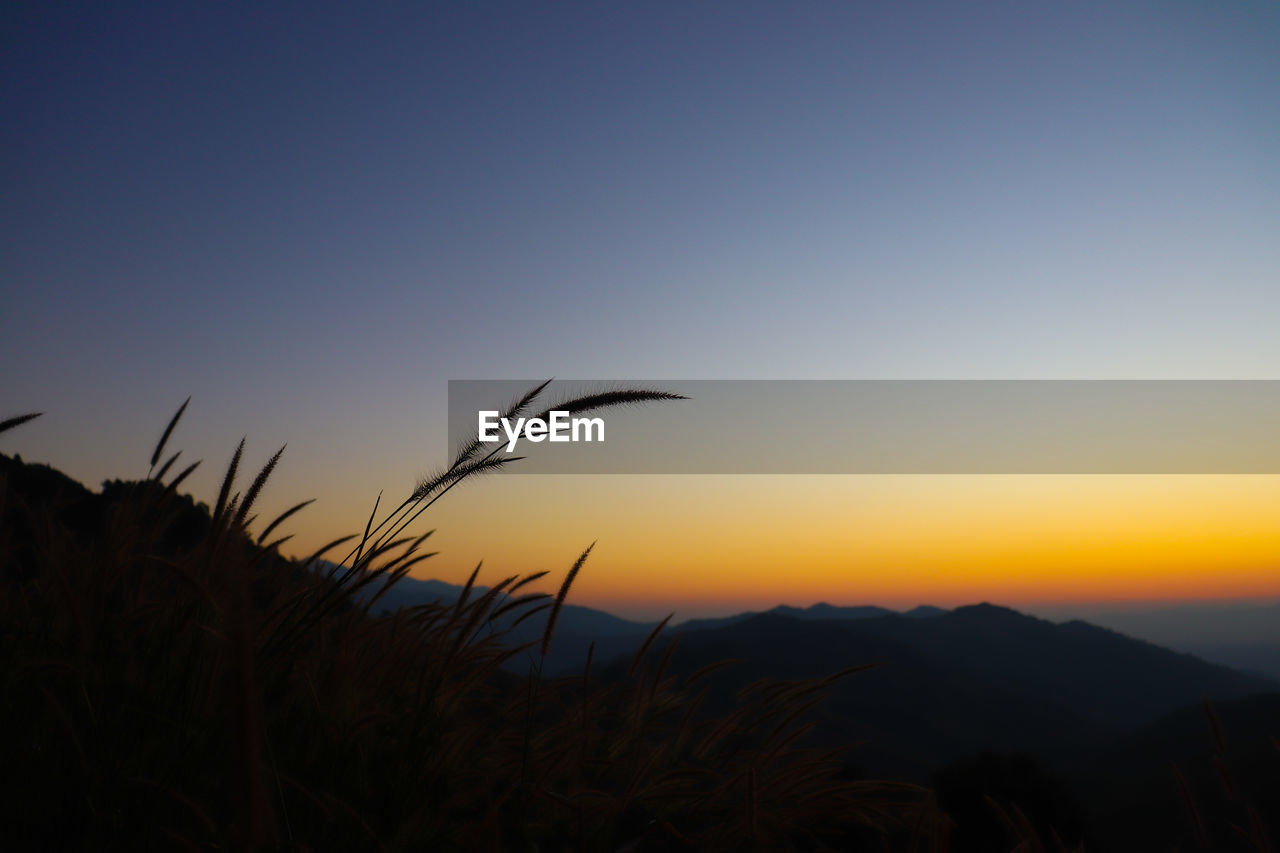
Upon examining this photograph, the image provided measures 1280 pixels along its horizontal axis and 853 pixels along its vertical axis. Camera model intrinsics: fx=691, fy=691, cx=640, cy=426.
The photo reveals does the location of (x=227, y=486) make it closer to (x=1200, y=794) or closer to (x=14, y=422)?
(x=14, y=422)

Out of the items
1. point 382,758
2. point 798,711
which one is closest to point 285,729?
point 382,758

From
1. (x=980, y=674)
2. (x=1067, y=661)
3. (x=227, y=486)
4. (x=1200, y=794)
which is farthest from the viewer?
(x=1067, y=661)

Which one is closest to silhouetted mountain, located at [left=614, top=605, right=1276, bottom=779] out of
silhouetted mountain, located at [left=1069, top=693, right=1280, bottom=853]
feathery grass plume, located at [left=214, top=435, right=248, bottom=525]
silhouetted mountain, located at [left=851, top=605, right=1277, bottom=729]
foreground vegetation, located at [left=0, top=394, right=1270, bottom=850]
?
silhouetted mountain, located at [left=851, top=605, right=1277, bottom=729]

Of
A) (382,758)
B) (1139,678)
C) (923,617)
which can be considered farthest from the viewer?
(923,617)

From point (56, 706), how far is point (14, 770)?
697 millimetres

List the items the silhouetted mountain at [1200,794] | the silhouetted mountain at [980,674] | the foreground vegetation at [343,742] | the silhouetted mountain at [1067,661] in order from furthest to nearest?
the silhouetted mountain at [1067,661]
the silhouetted mountain at [980,674]
the silhouetted mountain at [1200,794]
the foreground vegetation at [343,742]

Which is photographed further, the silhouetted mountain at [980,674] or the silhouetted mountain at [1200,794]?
the silhouetted mountain at [980,674]

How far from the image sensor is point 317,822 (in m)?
2.02

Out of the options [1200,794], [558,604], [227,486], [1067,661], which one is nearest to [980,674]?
[1067,661]

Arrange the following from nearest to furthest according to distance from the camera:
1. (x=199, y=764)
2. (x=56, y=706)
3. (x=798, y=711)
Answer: (x=56, y=706), (x=199, y=764), (x=798, y=711)

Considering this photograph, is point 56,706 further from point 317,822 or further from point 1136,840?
point 1136,840

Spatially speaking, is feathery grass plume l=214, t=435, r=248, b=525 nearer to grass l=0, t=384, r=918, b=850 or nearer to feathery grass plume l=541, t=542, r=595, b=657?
grass l=0, t=384, r=918, b=850

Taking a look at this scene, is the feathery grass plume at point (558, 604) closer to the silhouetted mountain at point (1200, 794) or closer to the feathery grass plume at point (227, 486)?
the feathery grass plume at point (227, 486)

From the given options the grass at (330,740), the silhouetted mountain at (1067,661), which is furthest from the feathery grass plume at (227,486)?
the silhouetted mountain at (1067,661)
